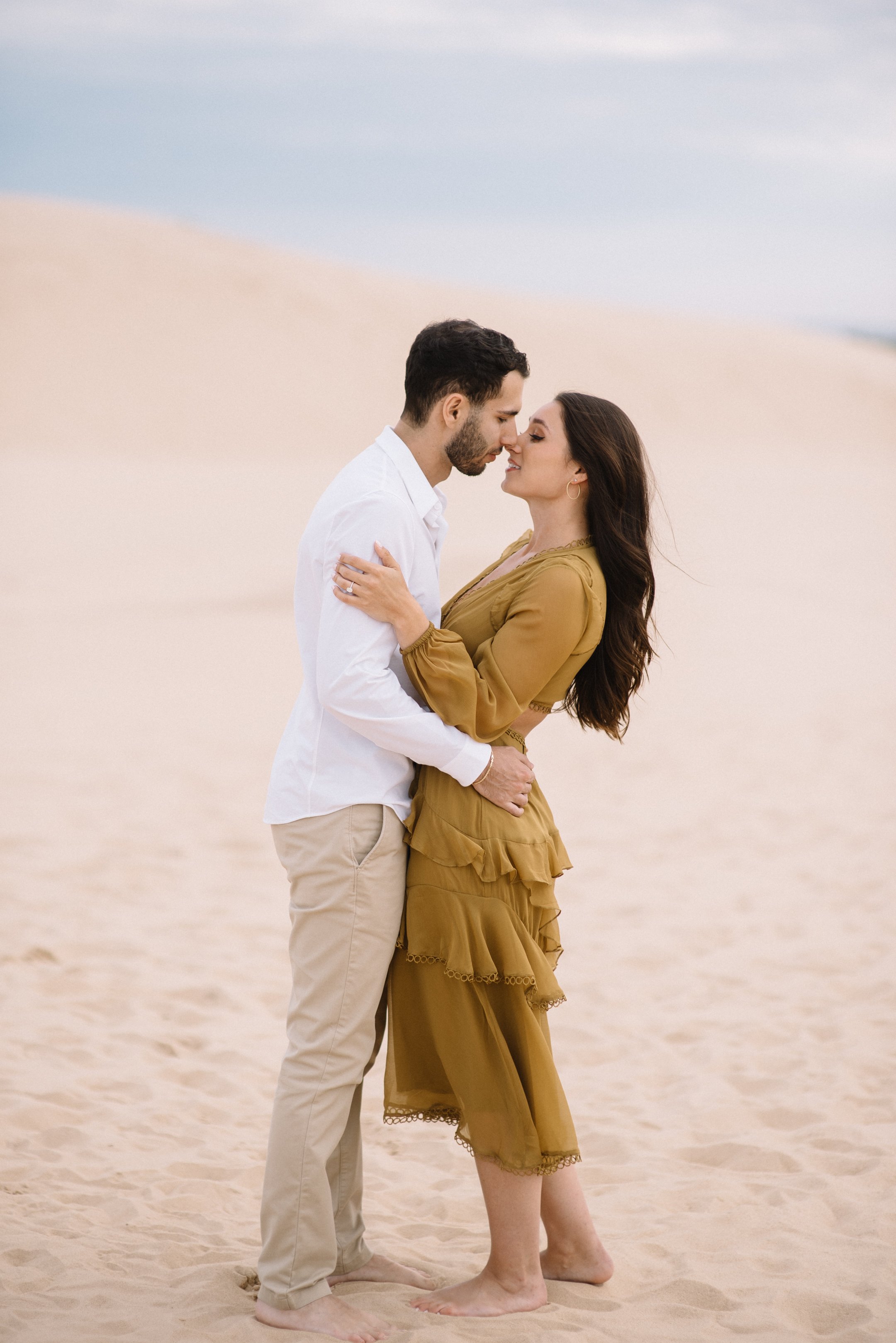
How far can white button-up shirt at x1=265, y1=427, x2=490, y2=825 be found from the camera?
3021 mm

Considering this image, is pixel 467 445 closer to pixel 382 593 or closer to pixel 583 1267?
pixel 382 593

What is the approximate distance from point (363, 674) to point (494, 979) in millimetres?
834

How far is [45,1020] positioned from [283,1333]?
8.56 feet

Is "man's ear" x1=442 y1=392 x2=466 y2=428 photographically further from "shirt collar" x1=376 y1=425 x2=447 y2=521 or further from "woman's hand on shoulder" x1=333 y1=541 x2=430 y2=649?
"woman's hand on shoulder" x1=333 y1=541 x2=430 y2=649

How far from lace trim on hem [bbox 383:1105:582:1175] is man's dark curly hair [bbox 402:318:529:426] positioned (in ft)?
5.86

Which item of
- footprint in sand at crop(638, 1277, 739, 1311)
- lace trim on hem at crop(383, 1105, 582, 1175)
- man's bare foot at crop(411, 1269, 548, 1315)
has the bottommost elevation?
footprint in sand at crop(638, 1277, 739, 1311)

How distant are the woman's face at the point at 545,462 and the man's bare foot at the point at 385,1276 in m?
2.16

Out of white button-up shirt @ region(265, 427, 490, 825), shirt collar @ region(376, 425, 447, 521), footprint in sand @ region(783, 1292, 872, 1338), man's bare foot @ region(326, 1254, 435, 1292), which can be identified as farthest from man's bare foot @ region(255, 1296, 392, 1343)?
shirt collar @ region(376, 425, 447, 521)

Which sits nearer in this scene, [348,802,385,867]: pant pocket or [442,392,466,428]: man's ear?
[348,802,385,867]: pant pocket

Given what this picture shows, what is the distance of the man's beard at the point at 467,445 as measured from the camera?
329 cm

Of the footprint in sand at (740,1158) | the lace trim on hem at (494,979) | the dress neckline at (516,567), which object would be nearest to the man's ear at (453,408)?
the dress neckline at (516,567)

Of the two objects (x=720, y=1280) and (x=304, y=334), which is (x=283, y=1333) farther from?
(x=304, y=334)

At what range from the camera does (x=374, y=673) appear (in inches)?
118

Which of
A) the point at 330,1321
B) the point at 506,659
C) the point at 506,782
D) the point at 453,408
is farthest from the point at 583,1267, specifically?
the point at 453,408
